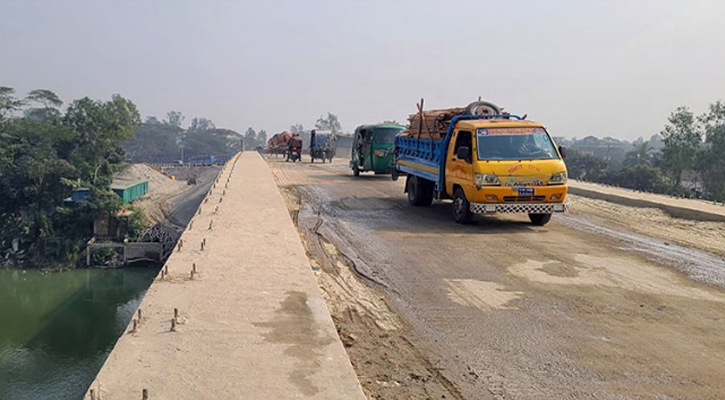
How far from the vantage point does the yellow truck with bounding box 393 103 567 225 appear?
1016 centimetres

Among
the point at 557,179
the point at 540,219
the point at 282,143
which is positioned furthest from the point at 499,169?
the point at 282,143

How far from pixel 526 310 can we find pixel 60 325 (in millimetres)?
27666

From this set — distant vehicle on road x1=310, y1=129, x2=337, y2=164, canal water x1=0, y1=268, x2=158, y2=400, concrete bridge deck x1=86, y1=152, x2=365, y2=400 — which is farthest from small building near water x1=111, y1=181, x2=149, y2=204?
concrete bridge deck x1=86, y1=152, x2=365, y2=400

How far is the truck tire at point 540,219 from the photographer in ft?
36.1

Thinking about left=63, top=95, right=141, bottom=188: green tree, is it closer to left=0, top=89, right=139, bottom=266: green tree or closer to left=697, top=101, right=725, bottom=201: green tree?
left=0, top=89, right=139, bottom=266: green tree

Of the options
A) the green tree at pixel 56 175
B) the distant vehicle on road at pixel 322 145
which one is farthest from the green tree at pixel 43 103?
the distant vehicle on road at pixel 322 145

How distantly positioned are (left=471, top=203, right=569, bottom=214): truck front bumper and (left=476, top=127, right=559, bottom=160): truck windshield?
0.86 metres

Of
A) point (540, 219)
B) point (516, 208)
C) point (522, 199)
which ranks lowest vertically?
point (540, 219)

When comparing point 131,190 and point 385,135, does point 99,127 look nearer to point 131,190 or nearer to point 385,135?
point 131,190

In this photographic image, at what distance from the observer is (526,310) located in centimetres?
582

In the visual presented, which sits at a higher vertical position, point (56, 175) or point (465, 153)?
point (465, 153)

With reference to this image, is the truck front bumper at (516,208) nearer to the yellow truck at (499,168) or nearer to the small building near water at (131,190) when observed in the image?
the yellow truck at (499,168)

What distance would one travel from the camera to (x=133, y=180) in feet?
205

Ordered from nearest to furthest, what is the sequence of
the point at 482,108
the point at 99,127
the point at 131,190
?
the point at 482,108 < the point at 131,190 < the point at 99,127
